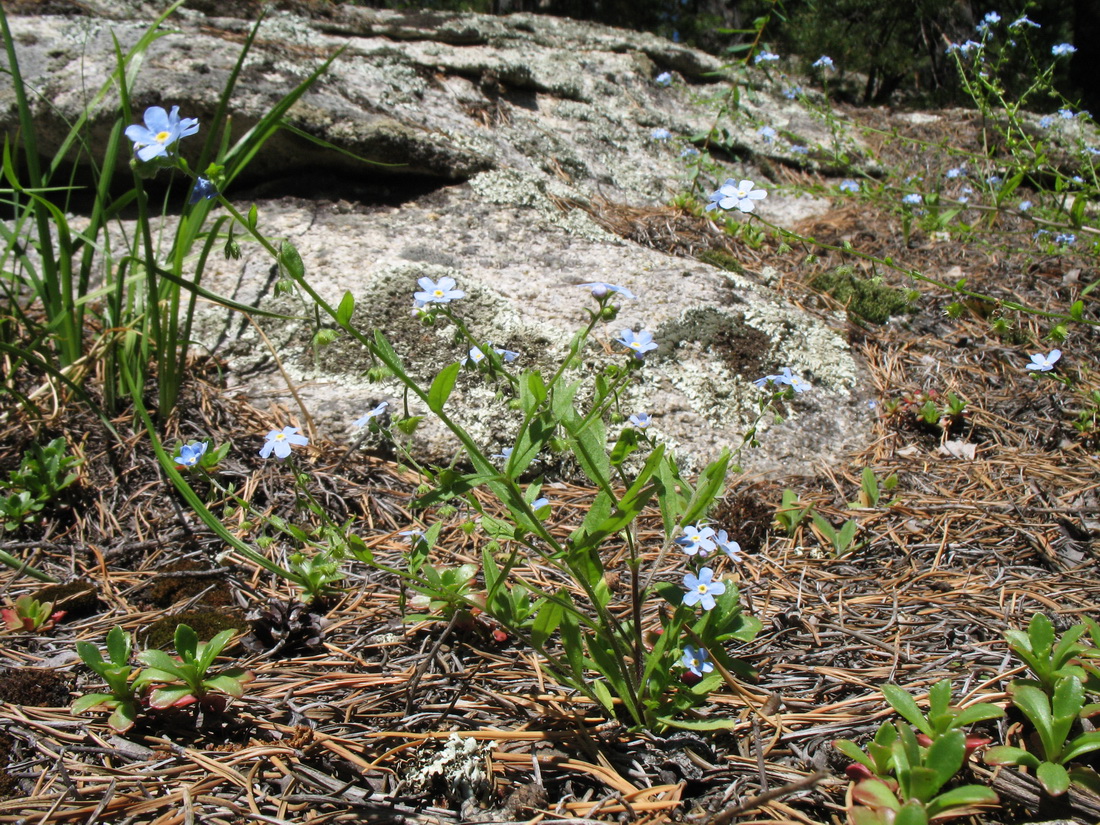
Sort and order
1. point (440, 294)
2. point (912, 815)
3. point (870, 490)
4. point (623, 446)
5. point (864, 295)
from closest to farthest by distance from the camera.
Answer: point (912, 815) → point (623, 446) → point (440, 294) → point (870, 490) → point (864, 295)

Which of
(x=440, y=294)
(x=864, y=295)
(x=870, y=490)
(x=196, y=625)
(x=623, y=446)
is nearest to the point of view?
(x=623, y=446)

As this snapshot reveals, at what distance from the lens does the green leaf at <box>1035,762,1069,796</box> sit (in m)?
1.08

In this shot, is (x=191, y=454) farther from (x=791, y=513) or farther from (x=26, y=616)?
(x=791, y=513)

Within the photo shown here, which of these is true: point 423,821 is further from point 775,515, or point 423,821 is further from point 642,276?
point 642,276

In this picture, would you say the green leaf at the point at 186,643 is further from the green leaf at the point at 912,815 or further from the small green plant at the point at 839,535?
the small green plant at the point at 839,535

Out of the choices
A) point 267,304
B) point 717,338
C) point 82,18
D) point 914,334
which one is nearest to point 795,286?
point 914,334

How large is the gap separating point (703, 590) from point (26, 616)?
1.60 m

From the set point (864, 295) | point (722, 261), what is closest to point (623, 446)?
point (722, 261)

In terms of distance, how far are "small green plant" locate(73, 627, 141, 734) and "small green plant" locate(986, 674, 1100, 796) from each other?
157 centimetres

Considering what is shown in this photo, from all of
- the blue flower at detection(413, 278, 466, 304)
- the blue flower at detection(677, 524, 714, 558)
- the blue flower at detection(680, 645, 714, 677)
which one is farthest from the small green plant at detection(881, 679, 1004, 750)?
the blue flower at detection(413, 278, 466, 304)

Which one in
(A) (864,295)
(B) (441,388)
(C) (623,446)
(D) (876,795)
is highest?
(B) (441,388)

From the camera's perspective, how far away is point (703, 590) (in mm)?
1325

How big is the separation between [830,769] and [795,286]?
7.72 feet

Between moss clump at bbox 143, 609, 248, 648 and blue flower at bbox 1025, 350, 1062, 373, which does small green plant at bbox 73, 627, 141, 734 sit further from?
blue flower at bbox 1025, 350, 1062, 373
